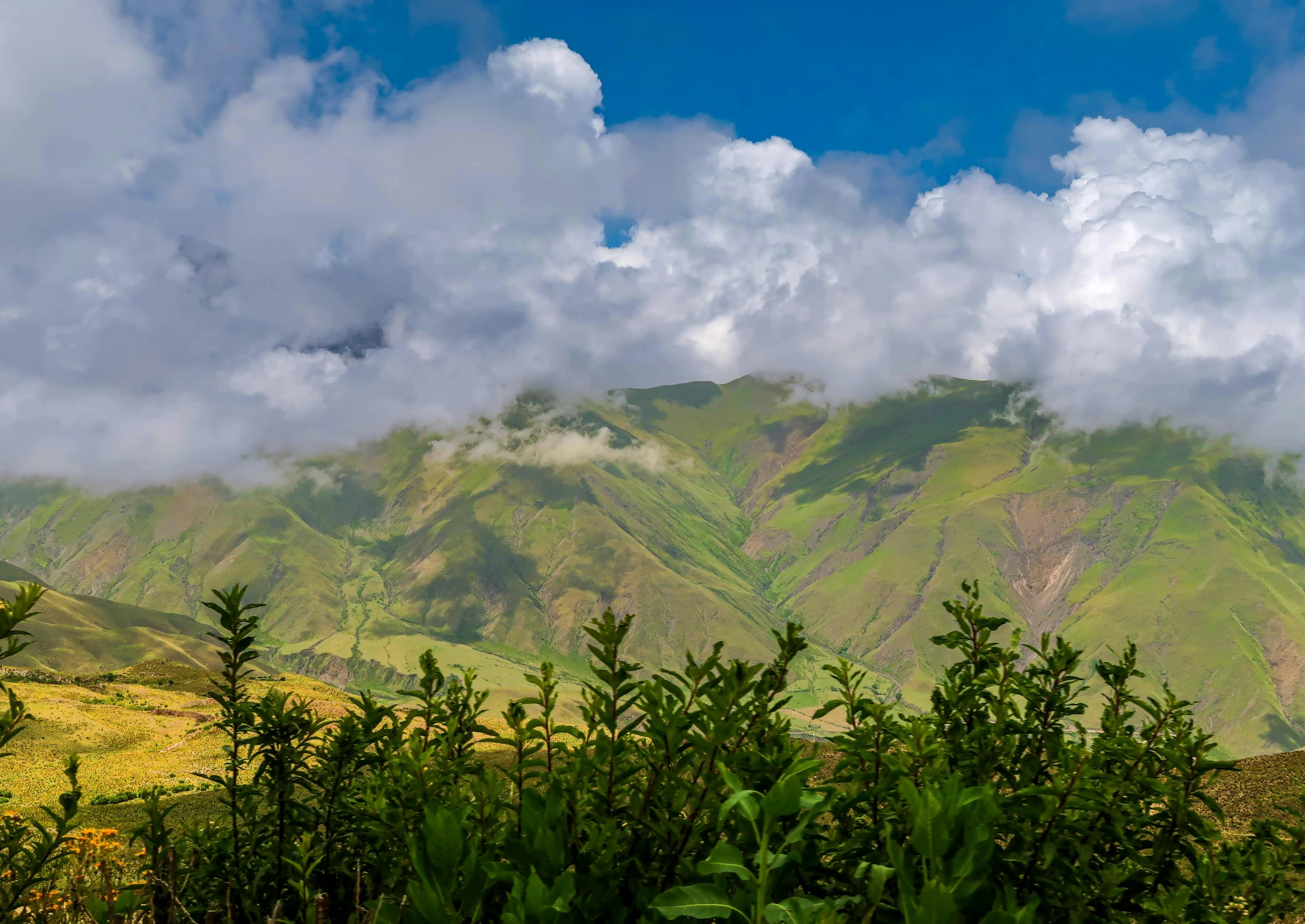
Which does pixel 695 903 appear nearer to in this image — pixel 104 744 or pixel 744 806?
pixel 744 806

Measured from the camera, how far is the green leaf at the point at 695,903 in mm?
2074

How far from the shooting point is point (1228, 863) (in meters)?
3.41

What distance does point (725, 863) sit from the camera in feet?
6.99

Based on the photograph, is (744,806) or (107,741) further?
(107,741)

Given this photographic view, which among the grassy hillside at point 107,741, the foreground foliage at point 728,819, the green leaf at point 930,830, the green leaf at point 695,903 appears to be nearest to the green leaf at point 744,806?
the foreground foliage at point 728,819

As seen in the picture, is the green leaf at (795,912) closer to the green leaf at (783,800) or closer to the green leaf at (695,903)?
the green leaf at (695,903)

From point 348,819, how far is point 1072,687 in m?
3.86

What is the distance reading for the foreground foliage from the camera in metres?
2.32

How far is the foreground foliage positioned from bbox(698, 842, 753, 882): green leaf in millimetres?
14

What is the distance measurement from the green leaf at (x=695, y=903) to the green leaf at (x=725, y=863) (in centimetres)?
5

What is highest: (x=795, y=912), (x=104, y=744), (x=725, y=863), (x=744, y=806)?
(x=744, y=806)

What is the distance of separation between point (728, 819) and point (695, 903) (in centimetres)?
53

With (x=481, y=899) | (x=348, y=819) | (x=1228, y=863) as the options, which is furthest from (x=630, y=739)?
(x=1228, y=863)

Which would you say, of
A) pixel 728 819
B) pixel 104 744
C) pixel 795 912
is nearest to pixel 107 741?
pixel 104 744
